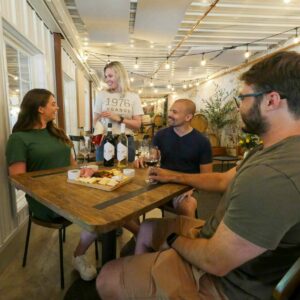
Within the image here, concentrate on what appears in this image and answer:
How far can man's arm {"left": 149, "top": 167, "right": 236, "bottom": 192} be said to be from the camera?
1.31 metres

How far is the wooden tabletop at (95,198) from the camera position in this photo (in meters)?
0.88

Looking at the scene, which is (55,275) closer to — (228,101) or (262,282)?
(262,282)

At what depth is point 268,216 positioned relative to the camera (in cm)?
69

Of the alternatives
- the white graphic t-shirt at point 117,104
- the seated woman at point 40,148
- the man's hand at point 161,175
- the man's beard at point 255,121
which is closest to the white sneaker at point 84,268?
the seated woman at point 40,148

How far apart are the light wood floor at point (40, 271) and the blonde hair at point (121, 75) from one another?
1391mm

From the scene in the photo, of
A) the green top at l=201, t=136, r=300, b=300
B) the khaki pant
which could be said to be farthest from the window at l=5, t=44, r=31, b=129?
the green top at l=201, t=136, r=300, b=300

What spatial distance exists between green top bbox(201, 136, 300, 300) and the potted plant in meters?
6.12

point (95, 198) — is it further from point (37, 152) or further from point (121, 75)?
point (121, 75)

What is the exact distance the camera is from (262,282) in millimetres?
828

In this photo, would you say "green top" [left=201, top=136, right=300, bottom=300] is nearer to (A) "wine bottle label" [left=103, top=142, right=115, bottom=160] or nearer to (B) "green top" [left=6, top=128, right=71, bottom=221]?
(A) "wine bottle label" [left=103, top=142, right=115, bottom=160]

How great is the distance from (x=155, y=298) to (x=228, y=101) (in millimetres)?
6877

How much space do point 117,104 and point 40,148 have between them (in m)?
0.77

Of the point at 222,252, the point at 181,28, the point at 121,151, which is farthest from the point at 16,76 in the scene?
the point at 181,28

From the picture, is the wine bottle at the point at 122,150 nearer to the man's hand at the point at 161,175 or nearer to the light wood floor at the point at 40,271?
the man's hand at the point at 161,175
